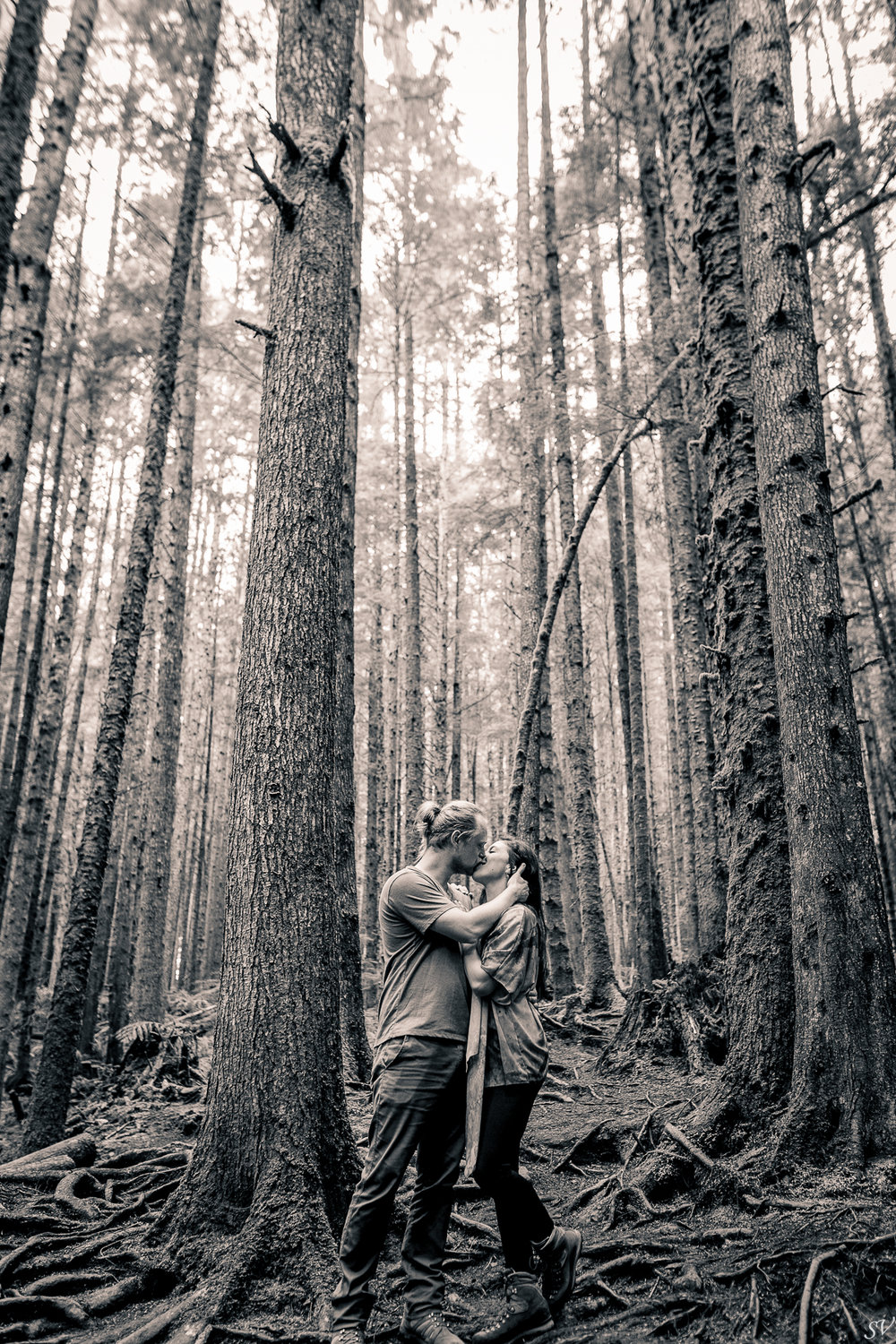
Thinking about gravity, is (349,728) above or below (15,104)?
below

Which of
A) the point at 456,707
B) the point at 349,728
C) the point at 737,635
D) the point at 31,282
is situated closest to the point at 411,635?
the point at 456,707

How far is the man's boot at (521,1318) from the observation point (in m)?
2.87

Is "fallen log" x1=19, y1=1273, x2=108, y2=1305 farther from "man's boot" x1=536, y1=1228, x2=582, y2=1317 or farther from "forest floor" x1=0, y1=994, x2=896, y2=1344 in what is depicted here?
"man's boot" x1=536, y1=1228, x2=582, y2=1317

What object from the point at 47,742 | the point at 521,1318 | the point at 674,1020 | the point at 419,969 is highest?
the point at 47,742

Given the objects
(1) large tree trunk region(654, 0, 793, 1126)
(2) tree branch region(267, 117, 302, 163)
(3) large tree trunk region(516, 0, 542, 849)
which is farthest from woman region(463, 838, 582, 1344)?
(3) large tree trunk region(516, 0, 542, 849)

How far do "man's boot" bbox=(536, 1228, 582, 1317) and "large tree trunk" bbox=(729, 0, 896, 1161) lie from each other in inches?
44.3

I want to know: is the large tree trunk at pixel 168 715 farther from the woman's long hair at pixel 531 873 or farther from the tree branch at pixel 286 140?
the woman's long hair at pixel 531 873

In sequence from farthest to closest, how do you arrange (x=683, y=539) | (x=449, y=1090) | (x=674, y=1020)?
(x=683, y=539)
(x=674, y=1020)
(x=449, y=1090)

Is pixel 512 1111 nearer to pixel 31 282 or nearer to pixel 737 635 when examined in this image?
pixel 737 635

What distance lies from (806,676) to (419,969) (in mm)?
2449

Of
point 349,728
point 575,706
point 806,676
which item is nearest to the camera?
point 806,676

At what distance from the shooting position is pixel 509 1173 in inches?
119

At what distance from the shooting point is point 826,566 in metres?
4.11

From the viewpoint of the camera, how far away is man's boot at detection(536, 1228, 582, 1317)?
3.07 m
